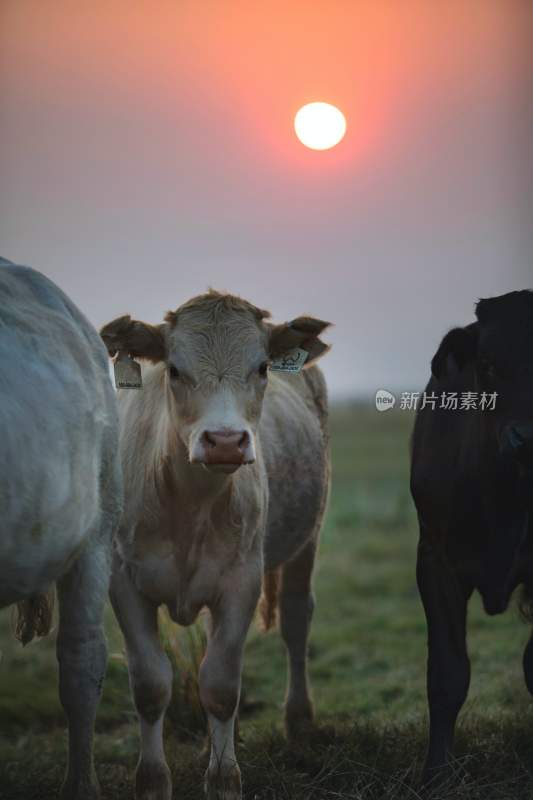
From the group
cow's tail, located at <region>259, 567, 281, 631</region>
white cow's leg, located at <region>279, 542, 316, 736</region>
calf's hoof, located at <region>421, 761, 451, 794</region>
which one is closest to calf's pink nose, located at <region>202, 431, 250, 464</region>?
calf's hoof, located at <region>421, 761, 451, 794</region>

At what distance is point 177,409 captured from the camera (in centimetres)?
487

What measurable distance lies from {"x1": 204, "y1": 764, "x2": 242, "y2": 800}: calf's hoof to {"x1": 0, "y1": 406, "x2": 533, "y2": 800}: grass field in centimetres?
12

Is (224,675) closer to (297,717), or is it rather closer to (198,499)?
(198,499)

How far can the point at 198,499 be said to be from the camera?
16.5 feet

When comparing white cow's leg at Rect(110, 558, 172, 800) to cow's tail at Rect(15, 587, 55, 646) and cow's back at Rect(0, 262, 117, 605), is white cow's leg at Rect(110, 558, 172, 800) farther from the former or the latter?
cow's back at Rect(0, 262, 117, 605)

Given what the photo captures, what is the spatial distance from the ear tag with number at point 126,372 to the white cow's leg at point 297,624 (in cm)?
216

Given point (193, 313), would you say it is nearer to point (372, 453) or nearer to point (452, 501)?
point (452, 501)

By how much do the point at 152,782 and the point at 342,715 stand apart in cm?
222

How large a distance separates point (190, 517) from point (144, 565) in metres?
0.28

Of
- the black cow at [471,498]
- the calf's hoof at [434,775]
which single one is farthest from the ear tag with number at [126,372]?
the calf's hoof at [434,775]

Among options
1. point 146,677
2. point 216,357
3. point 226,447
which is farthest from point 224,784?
point 216,357

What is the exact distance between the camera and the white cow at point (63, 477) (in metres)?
3.59

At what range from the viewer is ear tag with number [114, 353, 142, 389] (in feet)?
16.8

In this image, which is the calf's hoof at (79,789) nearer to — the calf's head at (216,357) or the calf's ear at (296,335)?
the calf's head at (216,357)
